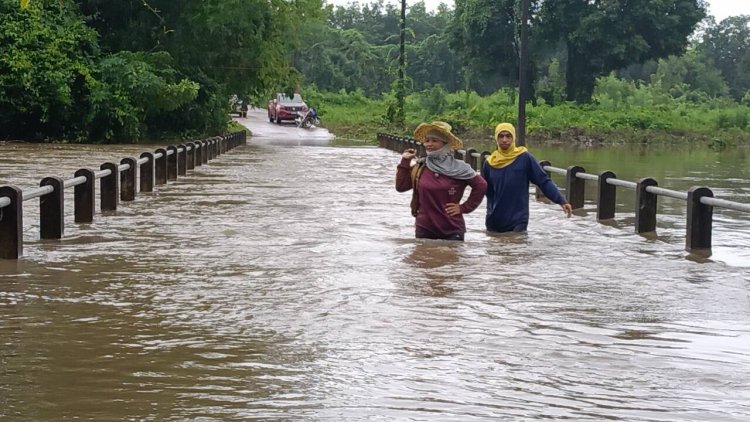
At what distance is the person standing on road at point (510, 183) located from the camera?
13953mm

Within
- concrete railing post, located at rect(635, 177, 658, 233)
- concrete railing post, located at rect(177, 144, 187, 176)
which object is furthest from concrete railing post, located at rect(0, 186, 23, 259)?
concrete railing post, located at rect(177, 144, 187, 176)

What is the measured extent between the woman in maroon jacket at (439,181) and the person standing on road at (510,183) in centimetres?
144

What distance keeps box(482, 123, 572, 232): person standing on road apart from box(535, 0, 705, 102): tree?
193ft

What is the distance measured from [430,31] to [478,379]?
158 metres

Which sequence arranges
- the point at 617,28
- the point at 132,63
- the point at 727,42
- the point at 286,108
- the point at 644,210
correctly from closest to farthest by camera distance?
the point at 644,210 < the point at 132,63 < the point at 617,28 < the point at 286,108 < the point at 727,42

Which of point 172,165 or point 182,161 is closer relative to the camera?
point 172,165

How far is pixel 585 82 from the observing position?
77625mm

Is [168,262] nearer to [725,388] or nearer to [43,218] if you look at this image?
[43,218]

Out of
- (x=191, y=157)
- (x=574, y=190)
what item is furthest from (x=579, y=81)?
(x=574, y=190)

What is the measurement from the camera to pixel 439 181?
40.4ft

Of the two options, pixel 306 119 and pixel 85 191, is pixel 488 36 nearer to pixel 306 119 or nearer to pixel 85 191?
pixel 306 119

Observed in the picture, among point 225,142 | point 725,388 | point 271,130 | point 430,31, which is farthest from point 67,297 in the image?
point 430,31

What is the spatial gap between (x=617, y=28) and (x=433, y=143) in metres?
62.8

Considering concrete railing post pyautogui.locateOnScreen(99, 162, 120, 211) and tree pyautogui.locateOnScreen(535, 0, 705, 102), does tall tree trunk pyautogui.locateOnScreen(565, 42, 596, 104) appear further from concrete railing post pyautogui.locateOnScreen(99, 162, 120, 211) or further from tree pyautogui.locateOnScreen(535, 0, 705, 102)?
concrete railing post pyautogui.locateOnScreen(99, 162, 120, 211)
